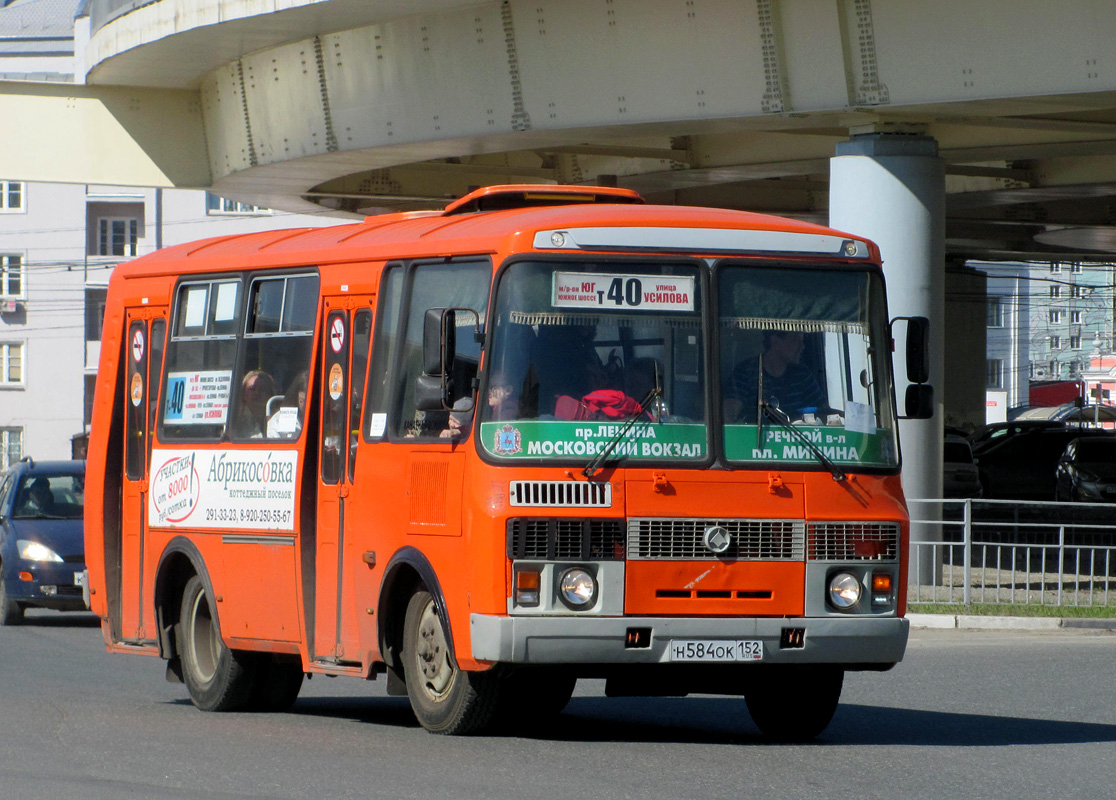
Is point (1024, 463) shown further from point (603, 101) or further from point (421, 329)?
point (421, 329)

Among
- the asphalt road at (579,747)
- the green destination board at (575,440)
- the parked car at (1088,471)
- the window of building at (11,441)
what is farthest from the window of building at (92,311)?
the green destination board at (575,440)

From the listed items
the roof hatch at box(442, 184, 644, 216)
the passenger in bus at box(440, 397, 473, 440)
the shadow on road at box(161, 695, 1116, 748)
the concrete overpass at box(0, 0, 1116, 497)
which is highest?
the concrete overpass at box(0, 0, 1116, 497)

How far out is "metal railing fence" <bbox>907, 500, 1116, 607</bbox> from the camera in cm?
1891

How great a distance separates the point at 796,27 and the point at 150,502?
983cm

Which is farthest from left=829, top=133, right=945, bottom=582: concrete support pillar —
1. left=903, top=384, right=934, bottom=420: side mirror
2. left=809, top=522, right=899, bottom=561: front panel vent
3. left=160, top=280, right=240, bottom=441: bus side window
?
left=809, top=522, right=899, bottom=561: front panel vent

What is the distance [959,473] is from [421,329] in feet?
92.0

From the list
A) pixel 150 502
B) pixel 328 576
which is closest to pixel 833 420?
pixel 328 576

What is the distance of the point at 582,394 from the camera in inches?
358

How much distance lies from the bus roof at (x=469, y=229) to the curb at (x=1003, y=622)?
8.76 m

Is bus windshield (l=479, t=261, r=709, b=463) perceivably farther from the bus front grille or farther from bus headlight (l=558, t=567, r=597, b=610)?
bus headlight (l=558, t=567, r=597, b=610)

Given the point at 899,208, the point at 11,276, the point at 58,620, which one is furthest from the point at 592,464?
the point at 11,276

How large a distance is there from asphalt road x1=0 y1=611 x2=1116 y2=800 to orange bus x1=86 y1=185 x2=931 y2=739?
420 millimetres

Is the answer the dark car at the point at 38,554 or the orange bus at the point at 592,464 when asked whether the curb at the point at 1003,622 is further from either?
the orange bus at the point at 592,464

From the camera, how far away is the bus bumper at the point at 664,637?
29.0 feet
